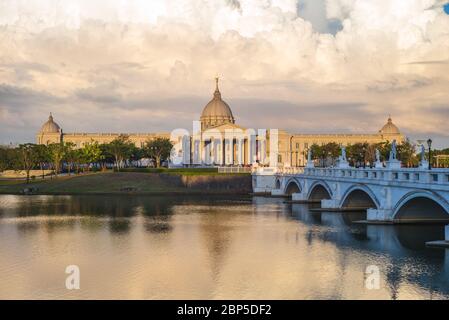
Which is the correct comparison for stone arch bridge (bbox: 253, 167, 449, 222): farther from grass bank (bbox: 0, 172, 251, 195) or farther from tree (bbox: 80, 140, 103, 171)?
tree (bbox: 80, 140, 103, 171)

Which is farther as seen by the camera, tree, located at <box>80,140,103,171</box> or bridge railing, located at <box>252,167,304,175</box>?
tree, located at <box>80,140,103,171</box>

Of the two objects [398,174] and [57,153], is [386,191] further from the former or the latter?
[57,153]

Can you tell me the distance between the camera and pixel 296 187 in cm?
11312

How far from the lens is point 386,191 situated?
5834cm

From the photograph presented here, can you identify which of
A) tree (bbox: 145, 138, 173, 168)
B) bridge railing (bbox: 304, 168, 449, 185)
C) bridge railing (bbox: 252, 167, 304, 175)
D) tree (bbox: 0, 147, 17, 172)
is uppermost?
tree (bbox: 145, 138, 173, 168)

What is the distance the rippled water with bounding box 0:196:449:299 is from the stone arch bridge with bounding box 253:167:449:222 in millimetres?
1811

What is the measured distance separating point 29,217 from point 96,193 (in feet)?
143

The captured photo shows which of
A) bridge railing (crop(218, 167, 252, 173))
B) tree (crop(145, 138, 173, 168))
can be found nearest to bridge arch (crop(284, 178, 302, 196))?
bridge railing (crop(218, 167, 252, 173))

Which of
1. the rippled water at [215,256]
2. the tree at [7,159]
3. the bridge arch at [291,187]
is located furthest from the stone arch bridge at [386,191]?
the tree at [7,159]

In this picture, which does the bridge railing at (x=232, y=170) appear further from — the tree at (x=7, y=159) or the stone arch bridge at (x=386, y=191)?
the tree at (x=7, y=159)

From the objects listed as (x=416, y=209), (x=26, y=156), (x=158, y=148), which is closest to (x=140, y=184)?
(x=26, y=156)

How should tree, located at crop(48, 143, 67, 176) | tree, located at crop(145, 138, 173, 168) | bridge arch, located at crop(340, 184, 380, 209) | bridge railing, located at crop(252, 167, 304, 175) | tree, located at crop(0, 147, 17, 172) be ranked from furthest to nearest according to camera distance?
1. tree, located at crop(145, 138, 173, 168)
2. tree, located at crop(0, 147, 17, 172)
3. tree, located at crop(48, 143, 67, 176)
4. bridge railing, located at crop(252, 167, 304, 175)
5. bridge arch, located at crop(340, 184, 380, 209)

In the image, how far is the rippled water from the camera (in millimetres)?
35500
